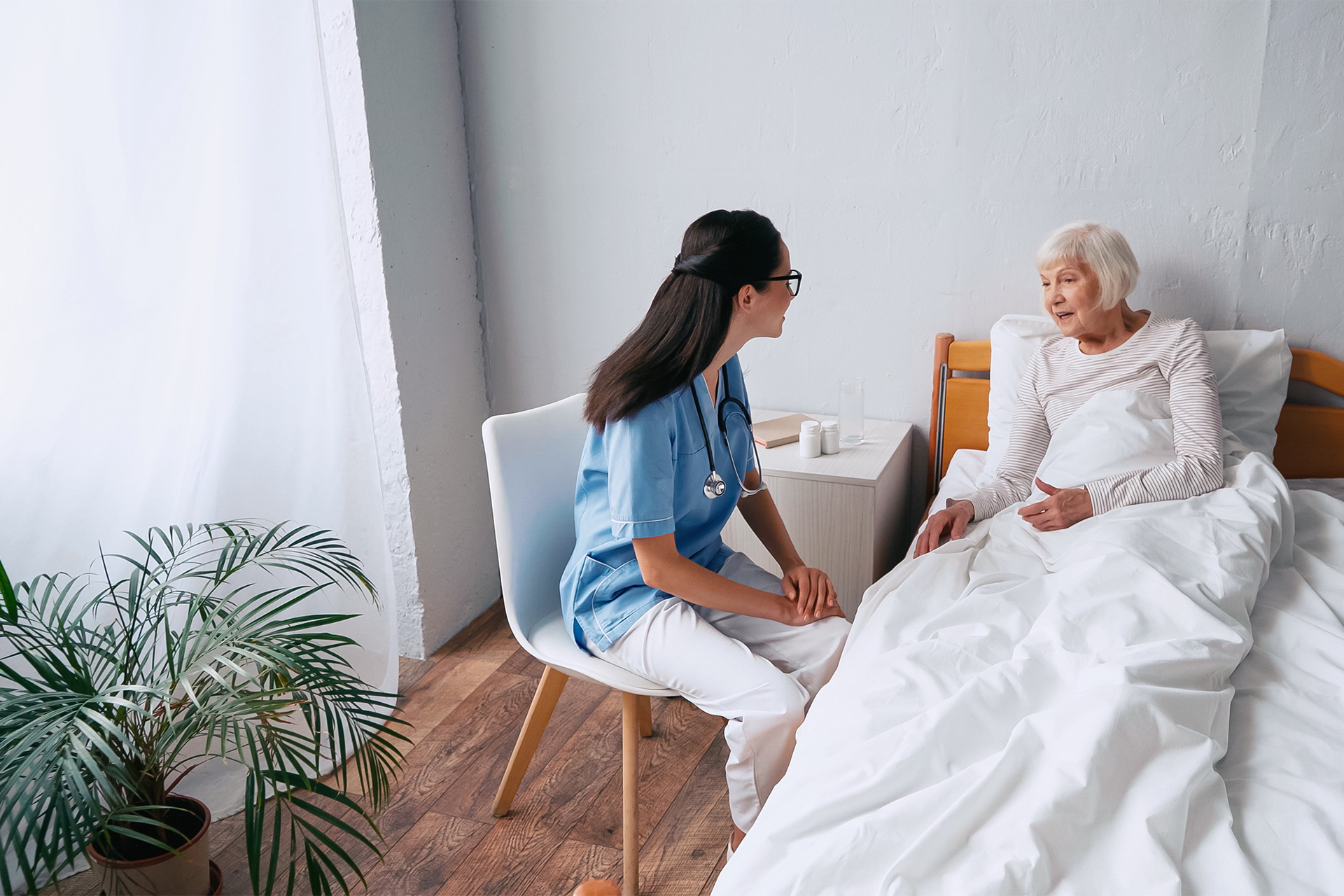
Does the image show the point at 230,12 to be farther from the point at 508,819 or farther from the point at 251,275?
the point at 508,819

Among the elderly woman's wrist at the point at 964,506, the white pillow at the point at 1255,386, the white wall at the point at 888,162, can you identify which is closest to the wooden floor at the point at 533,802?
the elderly woman's wrist at the point at 964,506

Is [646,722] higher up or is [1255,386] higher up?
[1255,386]

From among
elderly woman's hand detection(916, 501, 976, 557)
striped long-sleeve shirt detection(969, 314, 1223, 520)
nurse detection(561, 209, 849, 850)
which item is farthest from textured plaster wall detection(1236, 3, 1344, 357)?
nurse detection(561, 209, 849, 850)

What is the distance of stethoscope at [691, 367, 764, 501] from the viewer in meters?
1.57

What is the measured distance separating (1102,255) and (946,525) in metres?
0.62

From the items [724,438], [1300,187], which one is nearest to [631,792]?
[724,438]

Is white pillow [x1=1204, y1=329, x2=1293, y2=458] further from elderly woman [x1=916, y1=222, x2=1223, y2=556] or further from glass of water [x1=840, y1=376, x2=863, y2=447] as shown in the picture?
glass of water [x1=840, y1=376, x2=863, y2=447]

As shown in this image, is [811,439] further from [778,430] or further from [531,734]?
[531,734]

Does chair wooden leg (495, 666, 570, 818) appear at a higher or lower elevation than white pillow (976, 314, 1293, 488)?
lower

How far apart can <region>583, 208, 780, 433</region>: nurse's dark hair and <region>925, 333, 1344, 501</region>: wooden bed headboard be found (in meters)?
0.81

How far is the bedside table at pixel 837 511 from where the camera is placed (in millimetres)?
1957

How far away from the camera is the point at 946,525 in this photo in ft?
5.69

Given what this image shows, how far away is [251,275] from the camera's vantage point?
1.84 m

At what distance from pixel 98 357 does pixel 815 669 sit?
1.35m
